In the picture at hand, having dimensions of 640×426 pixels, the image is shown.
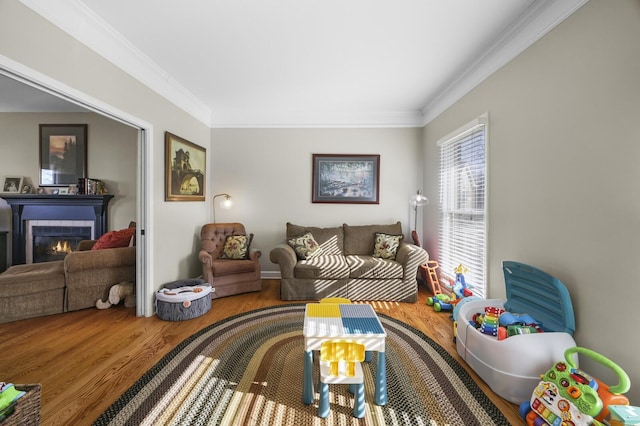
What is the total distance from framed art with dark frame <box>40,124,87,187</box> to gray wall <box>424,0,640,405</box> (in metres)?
5.67

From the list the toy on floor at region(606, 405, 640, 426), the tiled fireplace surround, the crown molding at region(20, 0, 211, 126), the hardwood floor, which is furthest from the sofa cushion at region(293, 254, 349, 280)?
the tiled fireplace surround

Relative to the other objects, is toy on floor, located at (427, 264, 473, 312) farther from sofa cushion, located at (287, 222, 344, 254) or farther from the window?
sofa cushion, located at (287, 222, 344, 254)

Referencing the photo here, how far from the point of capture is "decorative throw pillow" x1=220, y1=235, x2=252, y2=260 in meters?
3.79

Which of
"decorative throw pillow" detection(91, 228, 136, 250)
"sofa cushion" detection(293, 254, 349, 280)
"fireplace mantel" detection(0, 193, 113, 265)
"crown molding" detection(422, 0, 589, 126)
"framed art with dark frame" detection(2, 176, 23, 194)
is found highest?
"crown molding" detection(422, 0, 589, 126)

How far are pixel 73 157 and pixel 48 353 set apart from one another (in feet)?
10.7

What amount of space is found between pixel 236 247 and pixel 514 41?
12.3 ft

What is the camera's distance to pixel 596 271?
1.56 metres

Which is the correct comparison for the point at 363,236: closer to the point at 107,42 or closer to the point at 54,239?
the point at 107,42

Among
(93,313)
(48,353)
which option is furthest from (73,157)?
(48,353)

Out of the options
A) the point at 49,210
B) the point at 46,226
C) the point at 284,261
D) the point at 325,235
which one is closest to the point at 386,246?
the point at 325,235

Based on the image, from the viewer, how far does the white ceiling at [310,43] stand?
195 centimetres

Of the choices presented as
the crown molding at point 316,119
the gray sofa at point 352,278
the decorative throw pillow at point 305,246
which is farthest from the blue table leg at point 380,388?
the crown molding at point 316,119

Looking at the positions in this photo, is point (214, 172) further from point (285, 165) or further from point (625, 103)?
point (625, 103)

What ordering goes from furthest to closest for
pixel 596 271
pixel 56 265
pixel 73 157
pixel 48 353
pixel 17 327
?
pixel 73 157 → pixel 56 265 → pixel 17 327 → pixel 48 353 → pixel 596 271
